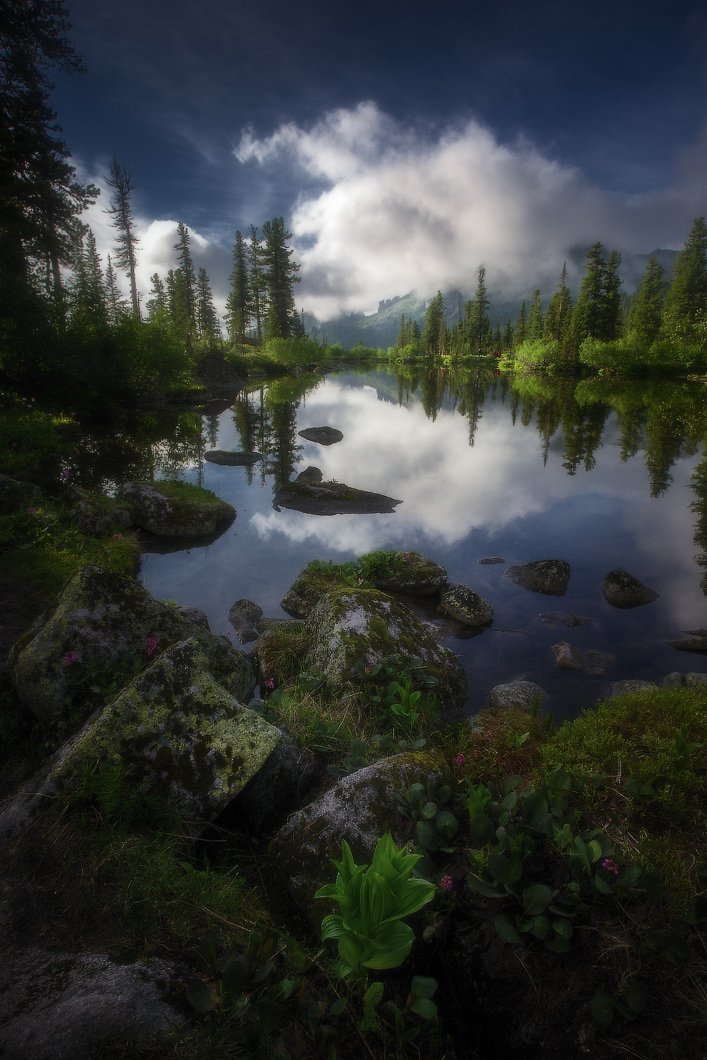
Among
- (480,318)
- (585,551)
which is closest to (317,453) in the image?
(585,551)

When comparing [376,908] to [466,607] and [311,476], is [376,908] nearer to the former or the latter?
[466,607]

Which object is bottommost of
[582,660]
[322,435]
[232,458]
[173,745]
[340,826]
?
[582,660]

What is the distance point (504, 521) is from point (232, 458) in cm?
1266

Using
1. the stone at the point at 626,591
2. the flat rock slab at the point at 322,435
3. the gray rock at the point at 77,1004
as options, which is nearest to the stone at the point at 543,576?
the stone at the point at 626,591

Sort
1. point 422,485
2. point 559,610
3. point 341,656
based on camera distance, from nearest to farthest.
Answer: point 341,656
point 559,610
point 422,485

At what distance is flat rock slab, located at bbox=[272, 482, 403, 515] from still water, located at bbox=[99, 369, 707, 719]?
460 millimetres

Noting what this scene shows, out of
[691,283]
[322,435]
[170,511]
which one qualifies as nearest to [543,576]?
[170,511]

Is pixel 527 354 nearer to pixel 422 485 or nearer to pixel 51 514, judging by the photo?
pixel 422 485

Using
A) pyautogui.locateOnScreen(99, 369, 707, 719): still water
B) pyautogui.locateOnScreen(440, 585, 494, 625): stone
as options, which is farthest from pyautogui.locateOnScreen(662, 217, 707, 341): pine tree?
pyautogui.locateOnScreen(440, 585, 494, 625): stone

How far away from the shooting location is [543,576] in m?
10.7

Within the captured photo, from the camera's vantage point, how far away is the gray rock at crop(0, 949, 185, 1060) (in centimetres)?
170

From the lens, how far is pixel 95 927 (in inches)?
88.4

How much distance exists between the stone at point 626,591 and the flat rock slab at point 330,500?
658 cm

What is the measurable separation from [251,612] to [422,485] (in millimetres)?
10559
